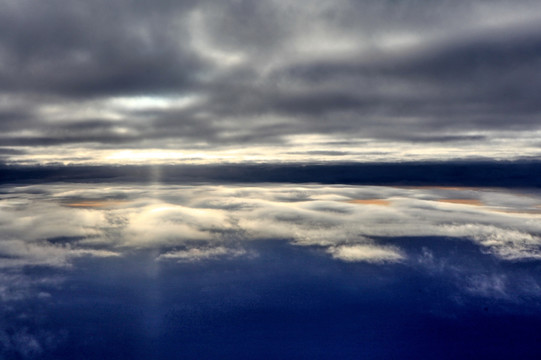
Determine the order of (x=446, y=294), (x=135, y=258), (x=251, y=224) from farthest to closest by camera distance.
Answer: (x=251, y=224) → (x=135, y=258) → (x=446, y=294)

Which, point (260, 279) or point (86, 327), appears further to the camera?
point (260, 279)

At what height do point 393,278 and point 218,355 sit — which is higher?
point 393,278

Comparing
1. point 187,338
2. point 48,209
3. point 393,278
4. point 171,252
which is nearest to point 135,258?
point 171,252

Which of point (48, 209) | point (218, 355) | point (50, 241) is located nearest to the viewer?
point (218, 355)

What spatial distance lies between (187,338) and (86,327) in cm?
837

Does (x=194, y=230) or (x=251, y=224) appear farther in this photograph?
(x=251, y=224)

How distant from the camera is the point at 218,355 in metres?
24.9

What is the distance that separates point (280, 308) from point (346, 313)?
18.9 feet

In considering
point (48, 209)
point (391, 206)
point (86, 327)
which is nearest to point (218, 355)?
point (86, 327)

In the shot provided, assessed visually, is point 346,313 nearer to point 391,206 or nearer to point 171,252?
point 171,252

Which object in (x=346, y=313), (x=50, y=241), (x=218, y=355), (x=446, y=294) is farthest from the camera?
(x=50, y=241)

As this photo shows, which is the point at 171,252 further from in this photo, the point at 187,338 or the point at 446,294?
the point at 446,294

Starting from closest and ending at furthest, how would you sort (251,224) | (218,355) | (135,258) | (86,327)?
1. (218,355)
2. (86,327)
3. (135,258)
4. (251,224)

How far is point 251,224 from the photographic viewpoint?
63.8 m
